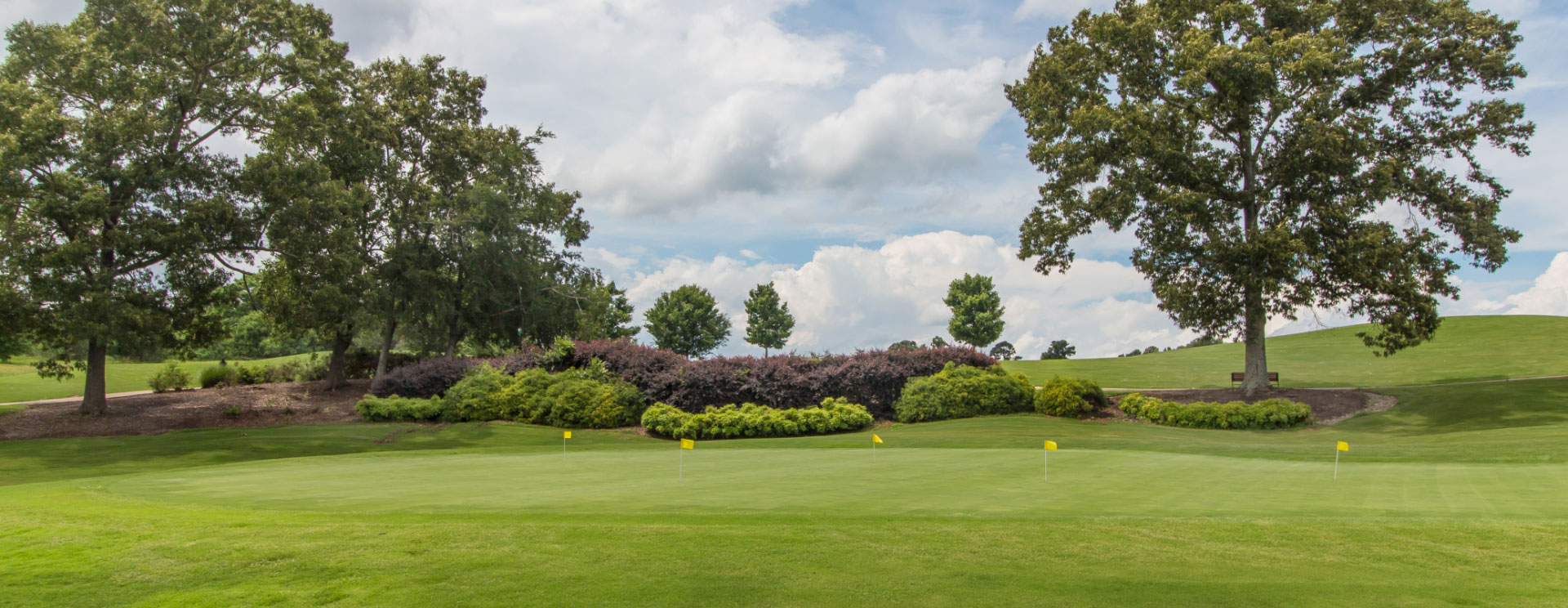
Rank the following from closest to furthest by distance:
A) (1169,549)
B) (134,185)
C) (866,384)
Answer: (1169,549)
(134,185)
(866,384)

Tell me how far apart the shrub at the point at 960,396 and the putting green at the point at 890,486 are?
11.4 metres

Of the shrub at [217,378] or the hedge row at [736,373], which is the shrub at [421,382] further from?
the shrub at [217,378]

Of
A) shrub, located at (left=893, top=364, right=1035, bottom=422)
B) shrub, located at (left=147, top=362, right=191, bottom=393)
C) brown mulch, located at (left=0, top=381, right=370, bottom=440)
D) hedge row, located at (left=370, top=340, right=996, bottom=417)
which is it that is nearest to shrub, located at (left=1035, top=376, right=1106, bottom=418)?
shrub, located at (left=893, top=364, right=1035, bottom=422)

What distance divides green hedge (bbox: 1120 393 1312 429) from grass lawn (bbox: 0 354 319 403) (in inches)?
1615

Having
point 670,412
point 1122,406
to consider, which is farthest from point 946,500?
point 1122,406

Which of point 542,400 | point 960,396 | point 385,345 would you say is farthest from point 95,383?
point 960,396

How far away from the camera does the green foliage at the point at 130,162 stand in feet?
74.2

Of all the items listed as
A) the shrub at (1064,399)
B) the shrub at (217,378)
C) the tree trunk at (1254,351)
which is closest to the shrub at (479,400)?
the shrub at (1064,399)

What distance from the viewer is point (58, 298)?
23016 millimetres

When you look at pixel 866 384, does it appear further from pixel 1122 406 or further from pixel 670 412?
pixel 1122 406

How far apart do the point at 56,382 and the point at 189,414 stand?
2489 cm

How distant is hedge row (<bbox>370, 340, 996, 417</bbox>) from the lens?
24828 mm

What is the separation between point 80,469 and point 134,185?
1163cm

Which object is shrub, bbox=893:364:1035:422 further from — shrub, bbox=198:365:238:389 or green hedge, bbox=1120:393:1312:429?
shrub, bbox=198:365:238:389
